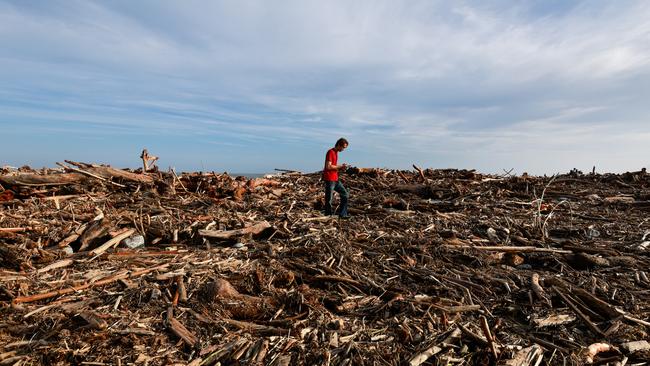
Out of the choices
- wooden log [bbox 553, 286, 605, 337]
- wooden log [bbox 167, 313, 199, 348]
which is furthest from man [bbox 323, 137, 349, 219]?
wooden log [bbox 167, 313, 199, 348]

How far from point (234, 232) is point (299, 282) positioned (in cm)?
190

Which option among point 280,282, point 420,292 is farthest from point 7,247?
point 420,292

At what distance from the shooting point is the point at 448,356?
3.51m

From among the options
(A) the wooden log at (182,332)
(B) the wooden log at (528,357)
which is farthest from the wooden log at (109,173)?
(B) the wooden log at (528,357)

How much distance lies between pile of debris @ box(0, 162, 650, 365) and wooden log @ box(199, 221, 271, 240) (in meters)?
0.02

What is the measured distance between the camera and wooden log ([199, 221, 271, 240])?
6.33 m

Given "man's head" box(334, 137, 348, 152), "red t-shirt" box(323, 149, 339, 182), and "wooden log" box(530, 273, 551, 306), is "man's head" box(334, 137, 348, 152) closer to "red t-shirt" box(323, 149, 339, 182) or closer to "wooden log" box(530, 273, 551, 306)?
"red t-shirt" box(323, 149, 339, 182)

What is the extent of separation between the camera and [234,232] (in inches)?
255

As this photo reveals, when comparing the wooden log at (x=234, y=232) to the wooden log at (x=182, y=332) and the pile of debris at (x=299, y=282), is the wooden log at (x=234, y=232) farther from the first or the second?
the wooden log at (x=182, y=332)

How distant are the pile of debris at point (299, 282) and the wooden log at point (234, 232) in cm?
2

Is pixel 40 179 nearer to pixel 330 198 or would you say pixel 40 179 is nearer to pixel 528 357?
pixel 330 198

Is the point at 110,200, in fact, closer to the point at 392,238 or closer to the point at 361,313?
the point at 392,238

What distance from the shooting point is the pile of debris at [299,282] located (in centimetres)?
358

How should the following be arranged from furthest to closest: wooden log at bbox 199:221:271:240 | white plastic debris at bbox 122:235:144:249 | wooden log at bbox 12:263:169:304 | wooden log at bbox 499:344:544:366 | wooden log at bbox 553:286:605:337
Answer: wooden log at bbox 199:221:271:240, white plastic debris at bbox 122:235:144:249, wooden log at bbox 12:263:169:304, wooden log at bbox 553:286:605:337, wooden log at bbox 499:344:544:366
